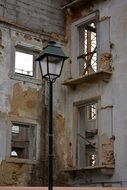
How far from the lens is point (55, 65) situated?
8.27 metres

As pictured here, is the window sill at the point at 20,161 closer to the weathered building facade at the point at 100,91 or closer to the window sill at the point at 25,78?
the weathered building facade at the point at 100,91

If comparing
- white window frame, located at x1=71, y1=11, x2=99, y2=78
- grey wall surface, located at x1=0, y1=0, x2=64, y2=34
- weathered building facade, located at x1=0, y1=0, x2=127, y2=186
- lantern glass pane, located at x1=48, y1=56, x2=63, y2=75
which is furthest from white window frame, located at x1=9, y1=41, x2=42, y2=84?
lantern glass pane, located at x1=48, y1=56, x2=63, y2=75

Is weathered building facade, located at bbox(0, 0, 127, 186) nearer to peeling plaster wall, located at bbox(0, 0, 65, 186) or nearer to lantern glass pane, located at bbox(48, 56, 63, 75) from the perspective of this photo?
peeling plaster wall, located at bbox(0, 0, 65, 186)

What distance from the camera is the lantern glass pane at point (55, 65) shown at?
8.22m

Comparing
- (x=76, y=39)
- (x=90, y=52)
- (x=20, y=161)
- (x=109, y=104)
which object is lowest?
(x=20, y=161)

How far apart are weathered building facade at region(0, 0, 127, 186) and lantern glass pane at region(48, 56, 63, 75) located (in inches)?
209

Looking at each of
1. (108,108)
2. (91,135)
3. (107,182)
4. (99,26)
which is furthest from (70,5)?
(91,135)

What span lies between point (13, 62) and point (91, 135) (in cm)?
925

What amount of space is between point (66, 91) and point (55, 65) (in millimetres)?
7306

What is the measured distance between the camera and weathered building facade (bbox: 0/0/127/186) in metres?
13.5

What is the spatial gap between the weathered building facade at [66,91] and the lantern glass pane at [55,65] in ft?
17.4

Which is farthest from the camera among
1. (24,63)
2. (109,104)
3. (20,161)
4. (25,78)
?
(24,63)

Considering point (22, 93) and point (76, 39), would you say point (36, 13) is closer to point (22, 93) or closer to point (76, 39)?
point (76, 39)

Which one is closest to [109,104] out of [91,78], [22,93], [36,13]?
[91,78]
